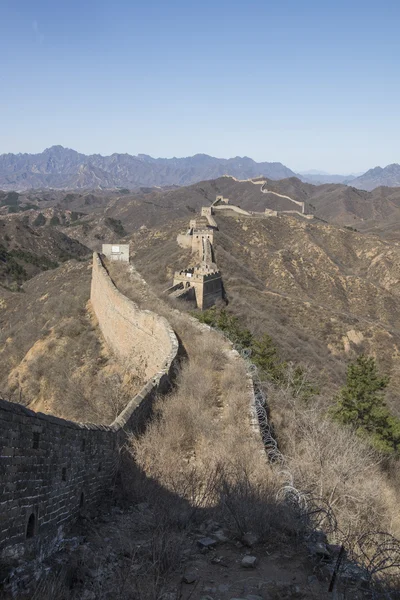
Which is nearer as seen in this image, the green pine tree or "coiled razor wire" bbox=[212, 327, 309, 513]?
"coiled razor wire" bbox=[212, 327, 309, 513]

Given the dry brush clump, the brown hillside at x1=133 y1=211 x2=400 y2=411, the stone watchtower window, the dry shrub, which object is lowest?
the brown hillside at x1=133 y1=211 x2=400 y2=411

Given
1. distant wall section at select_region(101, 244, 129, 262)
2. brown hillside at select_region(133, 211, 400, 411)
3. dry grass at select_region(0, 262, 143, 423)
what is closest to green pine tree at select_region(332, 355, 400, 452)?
dry grass at select_region(0, 262, 143, 423)

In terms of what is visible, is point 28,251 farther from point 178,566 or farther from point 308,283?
point 178,566

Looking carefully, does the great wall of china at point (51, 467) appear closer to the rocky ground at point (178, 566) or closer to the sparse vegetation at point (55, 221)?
the rocky ground at point (178, 566)

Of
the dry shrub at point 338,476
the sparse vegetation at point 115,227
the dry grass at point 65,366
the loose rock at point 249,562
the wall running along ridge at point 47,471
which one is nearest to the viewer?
the wall running along ridge at point 47,471

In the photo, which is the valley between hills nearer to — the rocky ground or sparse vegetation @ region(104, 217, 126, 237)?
the rocky ground

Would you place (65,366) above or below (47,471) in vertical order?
below

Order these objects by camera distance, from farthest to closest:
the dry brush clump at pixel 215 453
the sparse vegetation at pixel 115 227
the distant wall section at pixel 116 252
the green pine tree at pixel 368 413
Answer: the sparse vegetation at pixel 115 227 → the distant wall section at pixel 116 252 → the green pine tree at pixel 368 413 → the dry brush clump at pixel 215 453

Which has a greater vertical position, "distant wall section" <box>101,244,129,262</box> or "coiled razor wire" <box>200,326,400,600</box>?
"distant wall section" <box>101,244,129,262</box>

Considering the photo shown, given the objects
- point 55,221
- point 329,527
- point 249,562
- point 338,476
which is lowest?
point 55,221

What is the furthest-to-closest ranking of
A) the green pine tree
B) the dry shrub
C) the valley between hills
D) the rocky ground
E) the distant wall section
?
the distant wall section → the green pine tree → the dry shrub → the valley between hills → the rocky ground

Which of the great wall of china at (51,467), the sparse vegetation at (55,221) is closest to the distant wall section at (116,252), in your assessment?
the great wall of china at (51,467)

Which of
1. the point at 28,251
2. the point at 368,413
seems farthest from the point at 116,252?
the point at 28,251

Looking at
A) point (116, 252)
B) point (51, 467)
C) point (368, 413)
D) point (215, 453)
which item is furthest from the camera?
point (116, 252)
